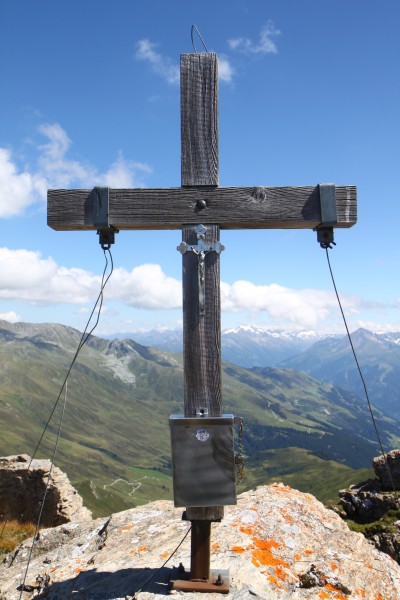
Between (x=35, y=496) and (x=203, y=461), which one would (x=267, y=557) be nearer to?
(x=203, y=461)

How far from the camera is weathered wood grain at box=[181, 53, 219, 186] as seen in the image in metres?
6.28

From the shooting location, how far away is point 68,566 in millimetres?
→ 8359

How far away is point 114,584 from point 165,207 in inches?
230

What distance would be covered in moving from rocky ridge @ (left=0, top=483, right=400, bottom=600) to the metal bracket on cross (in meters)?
4.15

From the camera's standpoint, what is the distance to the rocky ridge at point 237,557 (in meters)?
6.80

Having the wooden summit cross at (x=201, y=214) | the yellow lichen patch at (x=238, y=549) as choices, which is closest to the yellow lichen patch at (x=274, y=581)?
the yellow lichen patch at (x=238, y=549)

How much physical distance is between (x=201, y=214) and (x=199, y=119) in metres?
1.38

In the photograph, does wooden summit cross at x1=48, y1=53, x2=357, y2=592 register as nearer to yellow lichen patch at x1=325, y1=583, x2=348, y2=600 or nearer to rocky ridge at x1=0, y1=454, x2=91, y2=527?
yellow lichen patch at x1=325, y1=583, x2=348, y2=600

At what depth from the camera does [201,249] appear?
19.9 feet

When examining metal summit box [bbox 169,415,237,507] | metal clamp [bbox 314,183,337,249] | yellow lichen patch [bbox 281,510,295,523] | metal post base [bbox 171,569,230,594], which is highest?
metal clamp [bbox 314,183,337,249]

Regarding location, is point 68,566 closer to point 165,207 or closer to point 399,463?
point 165,207

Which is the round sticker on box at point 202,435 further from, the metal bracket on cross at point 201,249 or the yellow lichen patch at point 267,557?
the yellow lichen patch at point 267,557

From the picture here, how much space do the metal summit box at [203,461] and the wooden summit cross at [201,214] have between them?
0.14m

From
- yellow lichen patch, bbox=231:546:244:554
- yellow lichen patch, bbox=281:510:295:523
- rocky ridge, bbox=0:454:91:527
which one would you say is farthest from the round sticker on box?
rocky ridge, bbox=0:454:91:527
